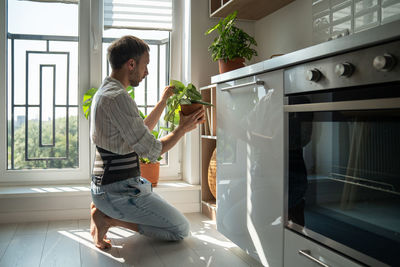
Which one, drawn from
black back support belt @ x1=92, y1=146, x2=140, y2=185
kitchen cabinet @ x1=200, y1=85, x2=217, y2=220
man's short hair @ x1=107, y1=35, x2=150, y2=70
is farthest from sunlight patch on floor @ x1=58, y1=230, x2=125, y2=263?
man's short hair @ x1=107, y1=35, x2=150, y2=70

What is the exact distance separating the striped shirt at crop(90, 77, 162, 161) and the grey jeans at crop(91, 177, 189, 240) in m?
0.22

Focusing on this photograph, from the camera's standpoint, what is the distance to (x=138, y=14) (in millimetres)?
3037

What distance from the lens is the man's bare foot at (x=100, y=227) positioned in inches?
83.0

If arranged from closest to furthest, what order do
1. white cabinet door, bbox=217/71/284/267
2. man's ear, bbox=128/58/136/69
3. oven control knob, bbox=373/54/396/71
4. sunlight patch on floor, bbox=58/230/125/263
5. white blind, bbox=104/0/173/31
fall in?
oven control knob, bbox=373/54/396/71 < white cabinet door, bbox=217/71/284/267 < sunlight patch on floor, bbox=58/230/125/263 < man's ear, bbox=128/58/136/69 < white blind, bbox=104/0/173/31

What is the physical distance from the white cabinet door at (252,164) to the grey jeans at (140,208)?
0.28 meters

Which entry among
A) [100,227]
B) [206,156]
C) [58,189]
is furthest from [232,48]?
[58,189]

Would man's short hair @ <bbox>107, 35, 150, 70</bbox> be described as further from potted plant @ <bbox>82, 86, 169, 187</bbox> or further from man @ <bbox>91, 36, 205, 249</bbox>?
potted plant @ <bbox>82, 86, 169, 187</bbox>

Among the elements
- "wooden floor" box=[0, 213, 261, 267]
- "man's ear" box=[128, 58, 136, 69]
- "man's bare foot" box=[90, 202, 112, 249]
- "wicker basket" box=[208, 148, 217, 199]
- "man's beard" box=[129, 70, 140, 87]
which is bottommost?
"wooden floor" box=[0, 213, 261, 267]

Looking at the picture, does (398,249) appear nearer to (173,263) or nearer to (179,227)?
(173,263)

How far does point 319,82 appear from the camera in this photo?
1237 mm

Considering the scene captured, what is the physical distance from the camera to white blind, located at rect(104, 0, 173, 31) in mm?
2990

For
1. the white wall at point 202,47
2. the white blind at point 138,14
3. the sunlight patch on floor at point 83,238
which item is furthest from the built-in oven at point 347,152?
the white blind at point 138,14

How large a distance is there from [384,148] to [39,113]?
2.52 meters

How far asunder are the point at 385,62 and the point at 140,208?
155 cm
